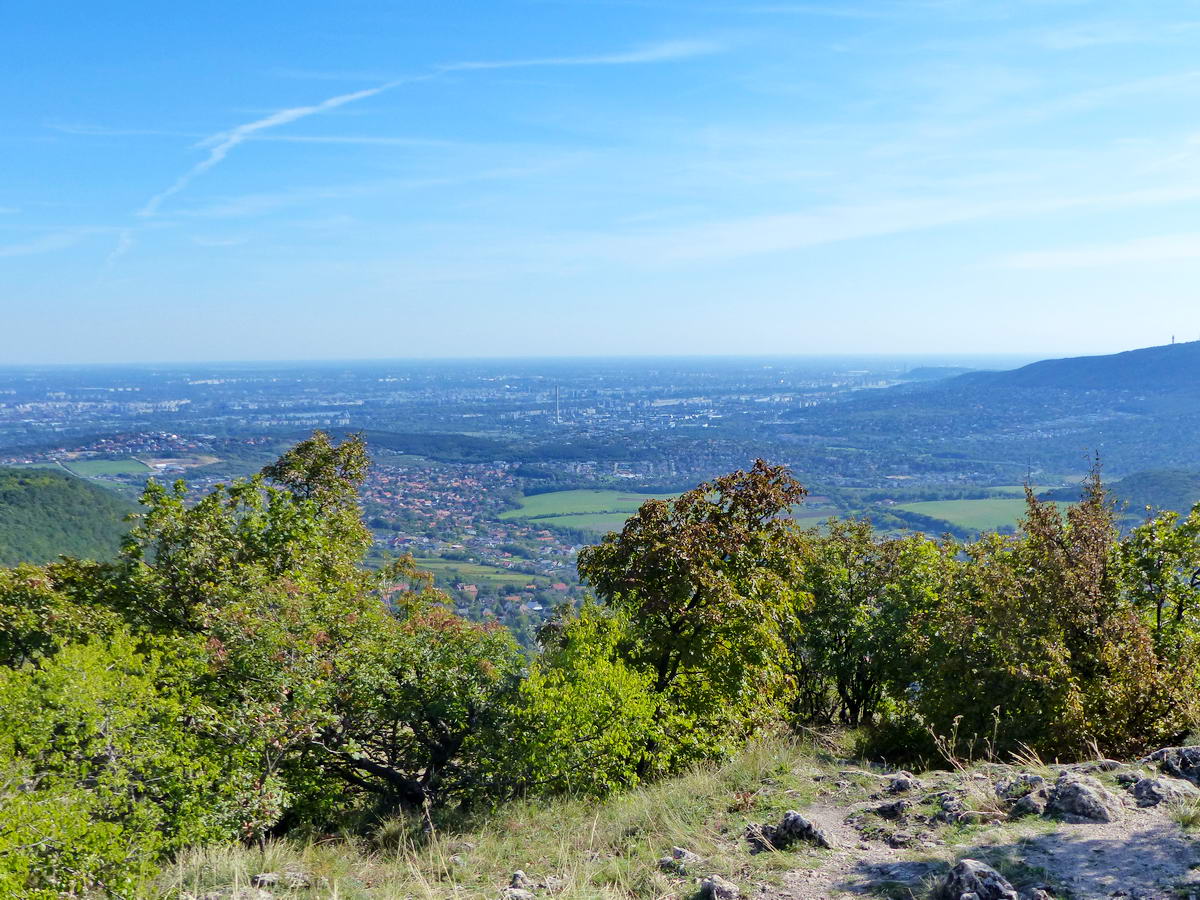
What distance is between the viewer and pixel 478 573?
261 feet

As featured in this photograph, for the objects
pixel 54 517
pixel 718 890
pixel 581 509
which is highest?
pixel 718 890

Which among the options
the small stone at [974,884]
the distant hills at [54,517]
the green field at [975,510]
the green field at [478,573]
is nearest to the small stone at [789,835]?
the small stone at [974,884]

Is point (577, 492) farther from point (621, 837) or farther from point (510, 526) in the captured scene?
point (621, 837)

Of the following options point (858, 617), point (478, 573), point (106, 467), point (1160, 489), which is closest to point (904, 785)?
point (858, 617)

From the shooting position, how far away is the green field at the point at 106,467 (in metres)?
127

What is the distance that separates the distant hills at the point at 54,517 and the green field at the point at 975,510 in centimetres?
9233

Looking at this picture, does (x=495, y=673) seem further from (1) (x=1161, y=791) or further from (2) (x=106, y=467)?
(2) (x=106, y=467)

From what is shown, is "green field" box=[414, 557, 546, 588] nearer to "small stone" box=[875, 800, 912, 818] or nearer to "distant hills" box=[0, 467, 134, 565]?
"distant hills" box=[0, 467, 134, 565]

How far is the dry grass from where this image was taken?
254 inches

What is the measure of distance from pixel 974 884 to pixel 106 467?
153800mm

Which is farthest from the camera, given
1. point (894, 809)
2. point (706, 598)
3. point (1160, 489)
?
point (1160, 489)

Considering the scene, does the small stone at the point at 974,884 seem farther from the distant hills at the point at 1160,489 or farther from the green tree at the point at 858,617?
the distant hills at the point at 1160,489

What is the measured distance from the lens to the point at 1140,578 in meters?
11.5

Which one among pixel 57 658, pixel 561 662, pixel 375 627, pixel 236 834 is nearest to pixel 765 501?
pixel 561 662
